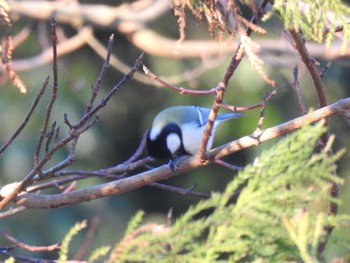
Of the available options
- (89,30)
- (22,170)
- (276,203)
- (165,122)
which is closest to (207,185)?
(22,170)

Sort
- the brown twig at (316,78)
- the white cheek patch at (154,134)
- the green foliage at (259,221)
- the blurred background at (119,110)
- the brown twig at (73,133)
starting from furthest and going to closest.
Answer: the blurred background at (119,110)
the white cheek patch at (154,134)
the brown twig at (316,78)
the brown twig at (73,133)
the green foliage at (259,221)

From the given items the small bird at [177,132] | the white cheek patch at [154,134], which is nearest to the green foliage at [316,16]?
the small bird at [177,132]

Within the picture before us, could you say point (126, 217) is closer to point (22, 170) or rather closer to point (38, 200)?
point (22, 170)

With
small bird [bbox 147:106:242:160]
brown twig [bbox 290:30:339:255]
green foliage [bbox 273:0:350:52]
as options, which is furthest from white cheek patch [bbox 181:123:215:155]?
Result: green foliage [bbox 273:0:350:52]

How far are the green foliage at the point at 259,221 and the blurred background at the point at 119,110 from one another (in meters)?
3.63

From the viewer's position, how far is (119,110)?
6.00m

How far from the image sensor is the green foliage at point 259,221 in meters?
1.02

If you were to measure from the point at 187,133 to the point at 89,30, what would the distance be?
189 centimetres

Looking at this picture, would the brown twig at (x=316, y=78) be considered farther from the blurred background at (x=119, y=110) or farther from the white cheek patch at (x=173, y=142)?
the blurred background at (x=119, y=110)

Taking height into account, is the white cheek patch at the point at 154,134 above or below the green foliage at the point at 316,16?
above

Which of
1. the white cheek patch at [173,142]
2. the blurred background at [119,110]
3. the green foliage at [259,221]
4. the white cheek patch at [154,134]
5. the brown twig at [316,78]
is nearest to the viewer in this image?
the green foliage at [259,221]

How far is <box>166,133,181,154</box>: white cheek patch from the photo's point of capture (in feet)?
9.17

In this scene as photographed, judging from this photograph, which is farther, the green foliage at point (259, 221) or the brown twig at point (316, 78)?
the brown twig at point (316, 78)

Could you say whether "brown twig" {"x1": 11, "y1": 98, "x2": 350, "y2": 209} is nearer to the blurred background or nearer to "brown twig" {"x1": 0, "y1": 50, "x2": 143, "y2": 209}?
"brown twig" {"x1": 0, "y1": 50, "x2": 143, "y2": 209}
